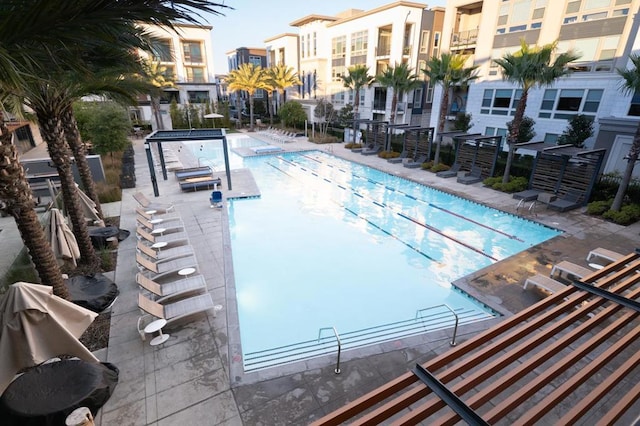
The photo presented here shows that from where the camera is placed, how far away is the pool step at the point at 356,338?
22.2ft

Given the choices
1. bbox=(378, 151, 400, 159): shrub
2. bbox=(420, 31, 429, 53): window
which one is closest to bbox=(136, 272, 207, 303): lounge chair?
bbox=(378, 151, 400, 159): shrub

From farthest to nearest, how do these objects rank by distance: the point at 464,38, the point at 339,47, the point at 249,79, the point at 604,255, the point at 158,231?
the point at 339,47
the point at 249,79
the point at 464,38
the point at 158,231
the point at 604,255

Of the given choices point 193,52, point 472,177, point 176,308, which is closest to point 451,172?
point 472,177

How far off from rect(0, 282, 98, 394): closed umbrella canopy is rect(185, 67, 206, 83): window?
1953 inches

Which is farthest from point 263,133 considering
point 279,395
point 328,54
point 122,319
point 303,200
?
point 279,395

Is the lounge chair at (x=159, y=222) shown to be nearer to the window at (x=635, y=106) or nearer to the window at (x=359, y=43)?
the window at (x=635, y=106)

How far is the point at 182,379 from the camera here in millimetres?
5973

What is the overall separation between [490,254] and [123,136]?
2101 cm

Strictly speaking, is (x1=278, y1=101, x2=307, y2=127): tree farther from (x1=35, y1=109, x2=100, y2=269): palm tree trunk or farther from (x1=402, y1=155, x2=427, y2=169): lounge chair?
(x1=35, y1=109, x2=100, y2=269): palm tree trunk

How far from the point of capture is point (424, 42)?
33.0 m

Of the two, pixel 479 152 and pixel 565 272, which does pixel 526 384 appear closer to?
pixel 565 272

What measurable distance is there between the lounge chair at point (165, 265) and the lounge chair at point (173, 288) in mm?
716

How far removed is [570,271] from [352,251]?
6496 mm

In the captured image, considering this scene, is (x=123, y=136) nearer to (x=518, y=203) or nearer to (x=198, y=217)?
(x=198, y=217)
